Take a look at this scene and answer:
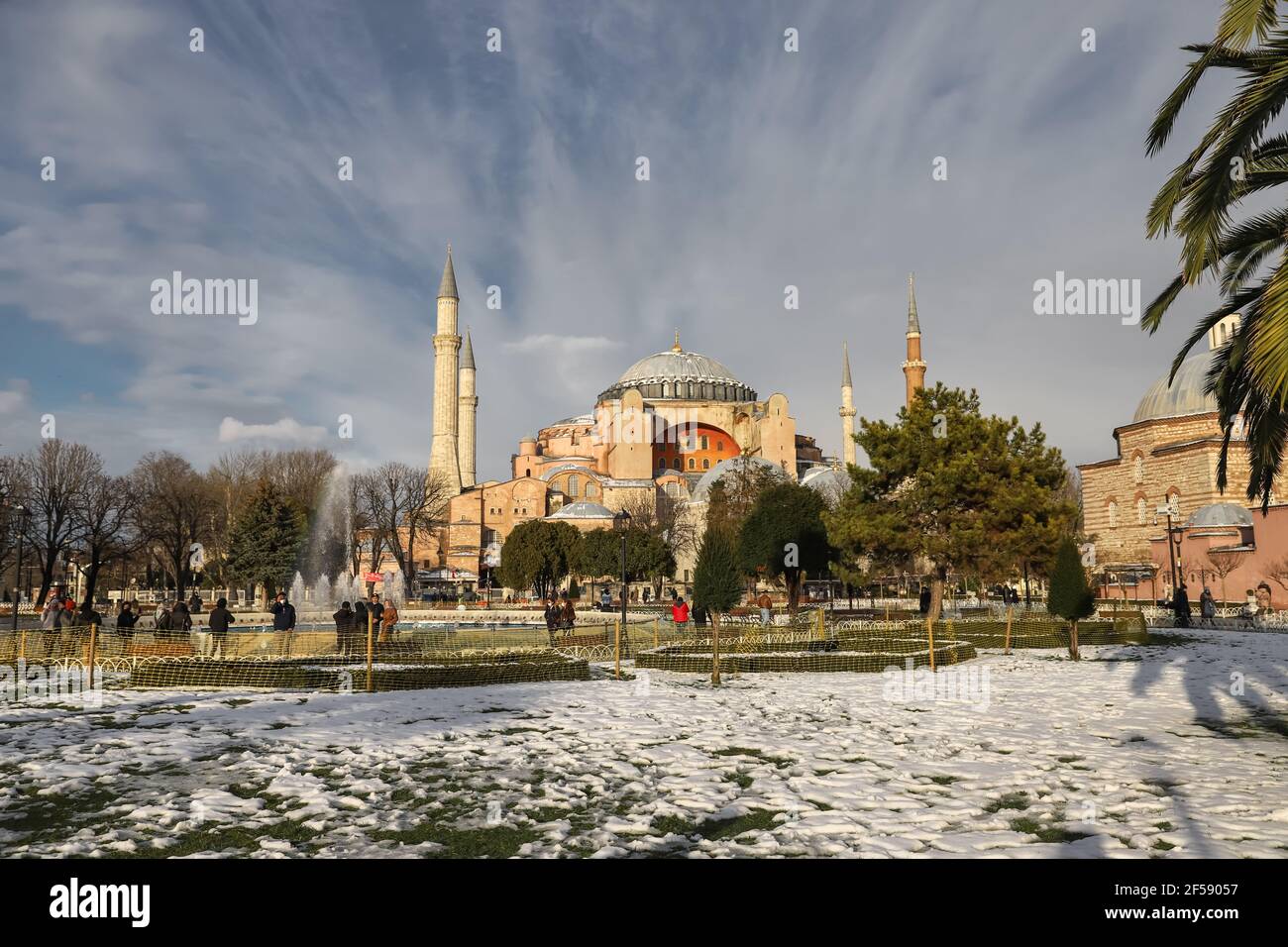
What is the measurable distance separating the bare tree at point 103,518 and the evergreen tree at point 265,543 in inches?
208

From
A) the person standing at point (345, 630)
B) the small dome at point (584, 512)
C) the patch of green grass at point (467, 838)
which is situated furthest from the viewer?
the small dome at point (584, 512)

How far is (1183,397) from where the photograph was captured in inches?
1681

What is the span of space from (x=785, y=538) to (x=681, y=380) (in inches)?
1932

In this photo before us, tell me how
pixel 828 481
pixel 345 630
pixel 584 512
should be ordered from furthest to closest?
1. pixel 828 481
2. pixel 584 512
3. pixel 345 630

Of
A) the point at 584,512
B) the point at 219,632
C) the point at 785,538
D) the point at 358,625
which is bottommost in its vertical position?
the point at 358,625

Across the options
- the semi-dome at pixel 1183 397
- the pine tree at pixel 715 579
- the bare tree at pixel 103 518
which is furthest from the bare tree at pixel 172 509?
the semi-dome at pixel 1183 397

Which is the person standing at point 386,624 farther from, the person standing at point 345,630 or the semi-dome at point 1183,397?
the semi-dome at point 1183,397

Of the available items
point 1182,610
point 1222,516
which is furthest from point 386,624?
point 1222,516

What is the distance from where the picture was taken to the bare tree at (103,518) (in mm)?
35594

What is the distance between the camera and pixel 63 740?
6.99 m

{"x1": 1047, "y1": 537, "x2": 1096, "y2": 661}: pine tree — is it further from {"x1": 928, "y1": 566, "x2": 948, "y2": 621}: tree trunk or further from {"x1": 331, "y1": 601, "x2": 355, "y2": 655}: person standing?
{"x1": 331, "y1": 601, "x2": 355, "y2": 655}: person standing

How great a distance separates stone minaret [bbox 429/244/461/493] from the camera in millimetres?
58281

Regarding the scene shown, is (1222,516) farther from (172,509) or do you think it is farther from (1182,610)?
(172,509)
